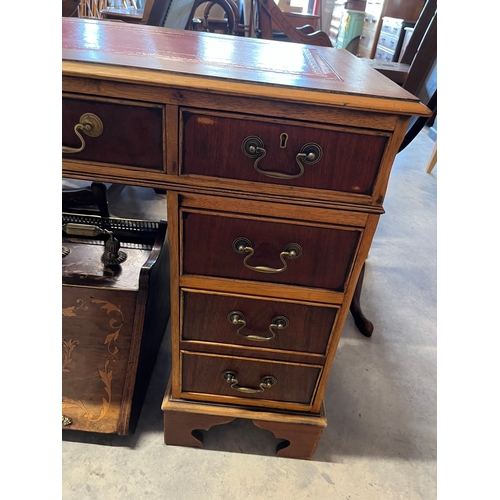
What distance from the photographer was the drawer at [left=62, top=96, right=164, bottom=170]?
2.06 feet

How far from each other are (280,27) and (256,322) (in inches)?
66.0

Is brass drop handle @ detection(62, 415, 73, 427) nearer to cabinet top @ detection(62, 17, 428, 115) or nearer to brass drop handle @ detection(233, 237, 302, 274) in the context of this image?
brass drop handle @ detection(233, 237, 302, 274)

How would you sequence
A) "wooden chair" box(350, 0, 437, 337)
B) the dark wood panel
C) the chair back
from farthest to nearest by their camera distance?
the chair back, "wooden chair" box(350, 0, 437, 337), the dark wood panel

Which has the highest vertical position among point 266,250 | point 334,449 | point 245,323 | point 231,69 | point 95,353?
point 231,69

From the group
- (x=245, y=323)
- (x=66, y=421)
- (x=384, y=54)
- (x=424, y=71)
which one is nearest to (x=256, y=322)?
(x=245, y=323)

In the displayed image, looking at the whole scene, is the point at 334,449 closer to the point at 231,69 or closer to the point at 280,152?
the point at 280,152

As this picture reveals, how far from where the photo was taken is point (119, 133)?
65 centimetres

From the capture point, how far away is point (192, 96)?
610 millimetres

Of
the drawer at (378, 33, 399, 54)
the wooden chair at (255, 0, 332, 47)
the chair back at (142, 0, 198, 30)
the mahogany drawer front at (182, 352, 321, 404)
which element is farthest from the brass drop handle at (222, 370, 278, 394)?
the drawer at (378, 33, 399, 54)

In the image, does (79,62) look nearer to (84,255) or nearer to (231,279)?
(231,279)

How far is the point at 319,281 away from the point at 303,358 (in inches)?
8.5

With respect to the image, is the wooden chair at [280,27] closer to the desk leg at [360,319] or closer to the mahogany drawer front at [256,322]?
the desk leg at [360,319]

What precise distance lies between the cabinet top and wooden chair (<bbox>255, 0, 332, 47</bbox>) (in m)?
0.99

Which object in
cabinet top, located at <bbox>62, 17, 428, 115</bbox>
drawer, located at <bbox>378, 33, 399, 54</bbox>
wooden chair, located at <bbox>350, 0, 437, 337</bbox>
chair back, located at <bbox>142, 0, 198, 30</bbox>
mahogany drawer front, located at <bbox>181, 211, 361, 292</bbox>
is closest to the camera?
cabinet top, located at <bbox>62, 17, 428, 115</bbox>
